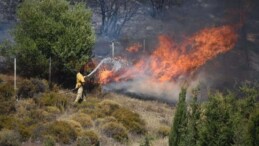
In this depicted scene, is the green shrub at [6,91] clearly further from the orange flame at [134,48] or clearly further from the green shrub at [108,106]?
the orange flame at [134,48]

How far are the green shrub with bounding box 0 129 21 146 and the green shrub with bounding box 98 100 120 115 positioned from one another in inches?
363

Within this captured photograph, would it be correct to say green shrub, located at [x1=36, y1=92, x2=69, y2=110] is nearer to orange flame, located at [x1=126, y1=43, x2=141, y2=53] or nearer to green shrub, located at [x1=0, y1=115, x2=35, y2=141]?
green shrub, located at [x1=0, y1=115, x2=35, y2=141]

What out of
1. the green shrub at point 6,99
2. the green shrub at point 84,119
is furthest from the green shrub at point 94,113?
the green shrub at point 6,99

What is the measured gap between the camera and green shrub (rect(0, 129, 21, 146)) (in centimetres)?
2659

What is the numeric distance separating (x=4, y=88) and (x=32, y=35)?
6.51 meters

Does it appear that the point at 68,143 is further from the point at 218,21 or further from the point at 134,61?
the point at 218,21

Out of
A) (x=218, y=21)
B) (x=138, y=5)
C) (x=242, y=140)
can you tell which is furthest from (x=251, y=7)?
(x=242, y=140)

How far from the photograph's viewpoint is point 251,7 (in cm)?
6009

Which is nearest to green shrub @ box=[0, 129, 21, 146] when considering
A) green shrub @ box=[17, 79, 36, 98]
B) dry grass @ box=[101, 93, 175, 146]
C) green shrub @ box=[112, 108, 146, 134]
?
dry grass @ box=[101, 93, 175, 146]

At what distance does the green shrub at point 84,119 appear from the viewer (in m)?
32.2

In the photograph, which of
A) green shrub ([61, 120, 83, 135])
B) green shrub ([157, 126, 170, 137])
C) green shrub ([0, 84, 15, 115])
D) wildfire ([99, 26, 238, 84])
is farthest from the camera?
wildfire ([99, 26, 238, 84])

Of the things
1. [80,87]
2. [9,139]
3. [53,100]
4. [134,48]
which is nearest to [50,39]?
[80,87]

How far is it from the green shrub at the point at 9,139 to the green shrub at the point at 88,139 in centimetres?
325

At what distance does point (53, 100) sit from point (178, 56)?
Answer: 20667mm
